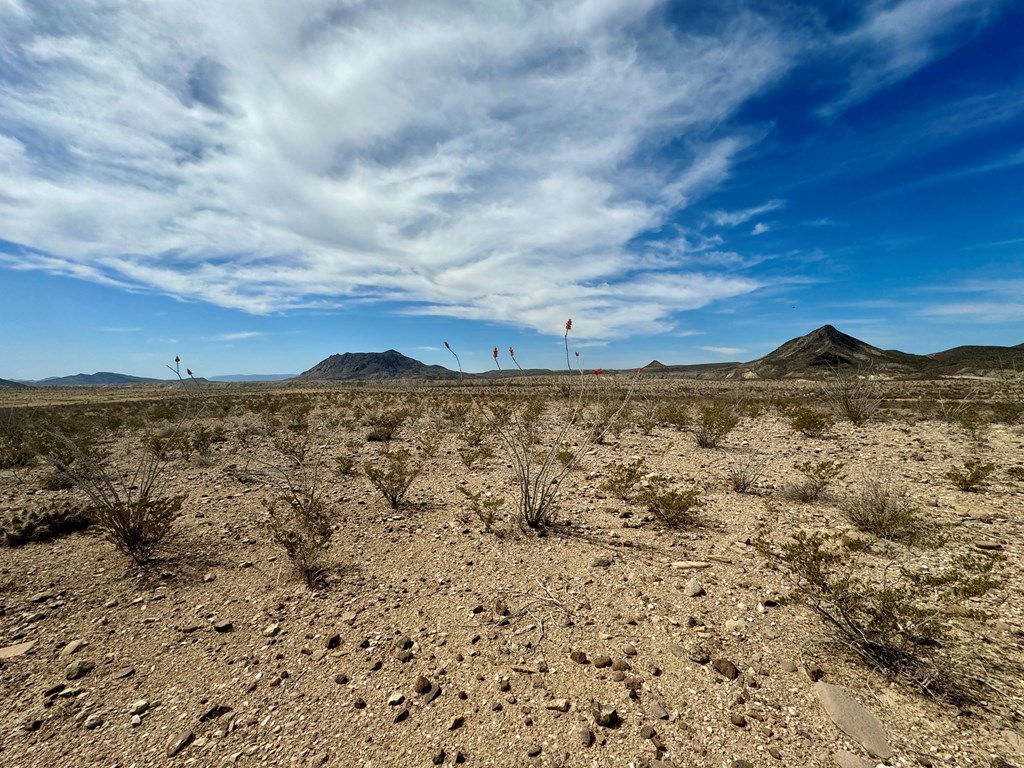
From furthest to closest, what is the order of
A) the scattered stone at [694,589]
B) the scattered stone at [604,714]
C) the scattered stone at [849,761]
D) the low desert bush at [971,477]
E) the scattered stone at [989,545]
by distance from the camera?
the low desert bush at [971,477], the scattered stone at [989,545], the scattered stone at [694,589], the scattered stone at [604,714], the scattered stone at [849,761]

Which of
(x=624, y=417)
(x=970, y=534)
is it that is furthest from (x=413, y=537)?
(x=624, y=417)

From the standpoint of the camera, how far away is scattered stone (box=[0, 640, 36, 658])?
11.2 feet

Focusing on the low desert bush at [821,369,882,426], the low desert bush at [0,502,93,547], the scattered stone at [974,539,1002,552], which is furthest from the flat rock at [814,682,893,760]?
the low desert bush at [821,369,882,426]

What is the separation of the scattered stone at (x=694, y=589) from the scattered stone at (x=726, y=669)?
930 millimetres

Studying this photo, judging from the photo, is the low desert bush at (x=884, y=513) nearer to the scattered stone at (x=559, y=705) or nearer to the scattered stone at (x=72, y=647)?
the scattered stone at (x=559, y=705)

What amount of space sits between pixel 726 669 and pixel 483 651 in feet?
5.85

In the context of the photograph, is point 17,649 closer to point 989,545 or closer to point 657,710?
point 657,710

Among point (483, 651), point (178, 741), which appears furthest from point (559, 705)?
point (178, 741)

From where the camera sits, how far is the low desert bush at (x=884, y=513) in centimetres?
470

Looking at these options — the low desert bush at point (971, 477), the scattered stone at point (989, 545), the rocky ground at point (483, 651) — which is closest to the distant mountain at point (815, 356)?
the low desert bush at point (971, 477)

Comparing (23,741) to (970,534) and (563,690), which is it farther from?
(970,534)

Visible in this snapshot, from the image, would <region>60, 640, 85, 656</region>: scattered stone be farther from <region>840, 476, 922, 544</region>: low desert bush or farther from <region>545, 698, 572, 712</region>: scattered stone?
<region>840, 476, 922, 544</region>: low desert bush

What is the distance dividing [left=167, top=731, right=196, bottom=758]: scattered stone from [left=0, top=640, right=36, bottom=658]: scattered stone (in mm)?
2012

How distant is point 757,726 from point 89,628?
5.39 meters
